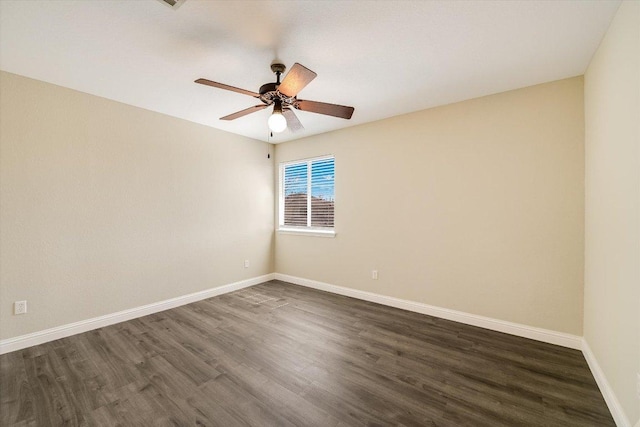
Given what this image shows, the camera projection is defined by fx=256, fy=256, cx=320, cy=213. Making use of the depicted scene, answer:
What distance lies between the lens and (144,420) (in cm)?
157

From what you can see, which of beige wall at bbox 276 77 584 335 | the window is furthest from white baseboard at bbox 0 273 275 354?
beige wall at bbox 276 77 584 335

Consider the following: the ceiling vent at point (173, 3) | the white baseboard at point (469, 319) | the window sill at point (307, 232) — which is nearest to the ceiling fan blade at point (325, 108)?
the ceiling vent at point (173, 3)

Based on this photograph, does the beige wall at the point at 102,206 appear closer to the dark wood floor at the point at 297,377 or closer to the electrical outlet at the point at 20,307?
the electrical outlet at the point at 20,307

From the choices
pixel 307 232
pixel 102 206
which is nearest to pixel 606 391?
pixel 307 232

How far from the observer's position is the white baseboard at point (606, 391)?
1479mm

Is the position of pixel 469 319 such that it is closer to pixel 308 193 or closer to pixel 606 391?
pixel 606 391

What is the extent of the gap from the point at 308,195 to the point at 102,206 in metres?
2.79

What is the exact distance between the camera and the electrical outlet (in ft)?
7.78

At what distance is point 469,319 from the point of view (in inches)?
114

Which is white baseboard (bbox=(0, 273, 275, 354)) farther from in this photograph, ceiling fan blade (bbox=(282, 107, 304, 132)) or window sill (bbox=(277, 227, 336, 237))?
ceiling fan blade (bbox=(282, 107, 304, 132))

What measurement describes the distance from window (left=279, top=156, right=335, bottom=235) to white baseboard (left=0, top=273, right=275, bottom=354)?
5.10 ft

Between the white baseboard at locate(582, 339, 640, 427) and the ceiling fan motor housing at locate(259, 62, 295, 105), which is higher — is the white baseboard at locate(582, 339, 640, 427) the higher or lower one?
the lower one

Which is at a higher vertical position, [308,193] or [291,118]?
[291,118]

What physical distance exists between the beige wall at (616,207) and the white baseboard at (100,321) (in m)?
4.16
